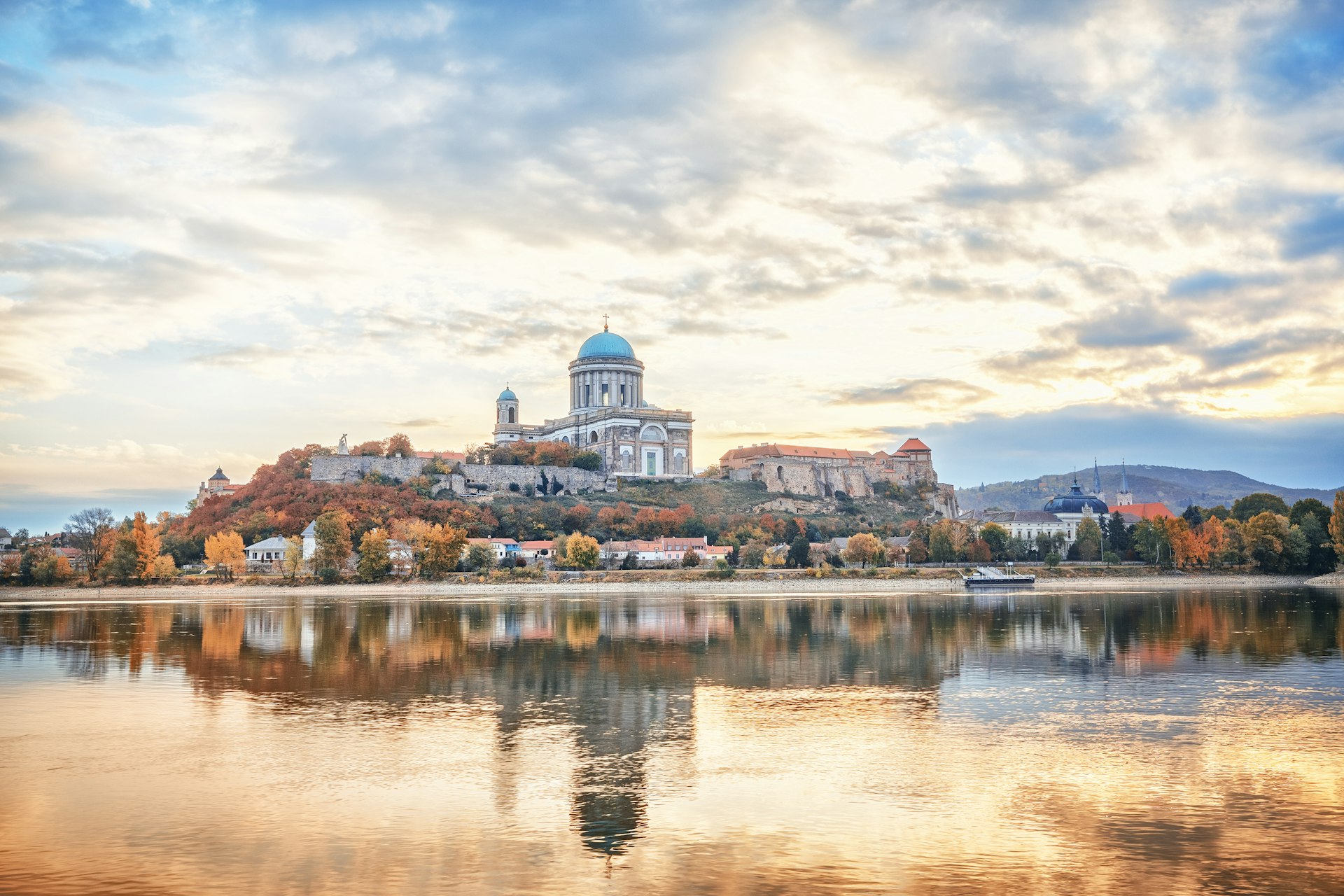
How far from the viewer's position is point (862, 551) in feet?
230

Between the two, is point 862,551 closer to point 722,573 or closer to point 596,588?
point 722,573

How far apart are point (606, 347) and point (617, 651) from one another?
249 ft

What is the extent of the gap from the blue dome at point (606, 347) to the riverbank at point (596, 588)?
131ft

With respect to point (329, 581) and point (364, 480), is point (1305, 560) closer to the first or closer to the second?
point (329, 581)

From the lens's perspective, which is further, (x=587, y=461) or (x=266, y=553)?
(x=587, y=461)

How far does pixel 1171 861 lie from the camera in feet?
35.0

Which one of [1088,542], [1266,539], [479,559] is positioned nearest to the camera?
[479,559]

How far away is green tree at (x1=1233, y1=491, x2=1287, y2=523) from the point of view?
79.7 metres

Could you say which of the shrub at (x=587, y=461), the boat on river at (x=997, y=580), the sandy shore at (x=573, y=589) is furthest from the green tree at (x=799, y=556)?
the shrub at (x=587, y=461)

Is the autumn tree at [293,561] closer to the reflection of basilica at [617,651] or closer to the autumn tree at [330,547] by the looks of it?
the autumn tree at [330,547]

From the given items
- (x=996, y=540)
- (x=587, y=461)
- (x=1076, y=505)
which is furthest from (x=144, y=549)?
(x=1076, y=505)

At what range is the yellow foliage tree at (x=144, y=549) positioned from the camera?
64.7 metres

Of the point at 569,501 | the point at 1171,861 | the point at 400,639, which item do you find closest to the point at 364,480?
the point at 569,501

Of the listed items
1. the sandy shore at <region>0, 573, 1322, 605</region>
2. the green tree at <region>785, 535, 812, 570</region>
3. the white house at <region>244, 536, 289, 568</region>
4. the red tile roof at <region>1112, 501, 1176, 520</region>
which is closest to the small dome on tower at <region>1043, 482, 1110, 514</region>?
the red tile roof at <region>1112, 501, 1176, 520</region>
